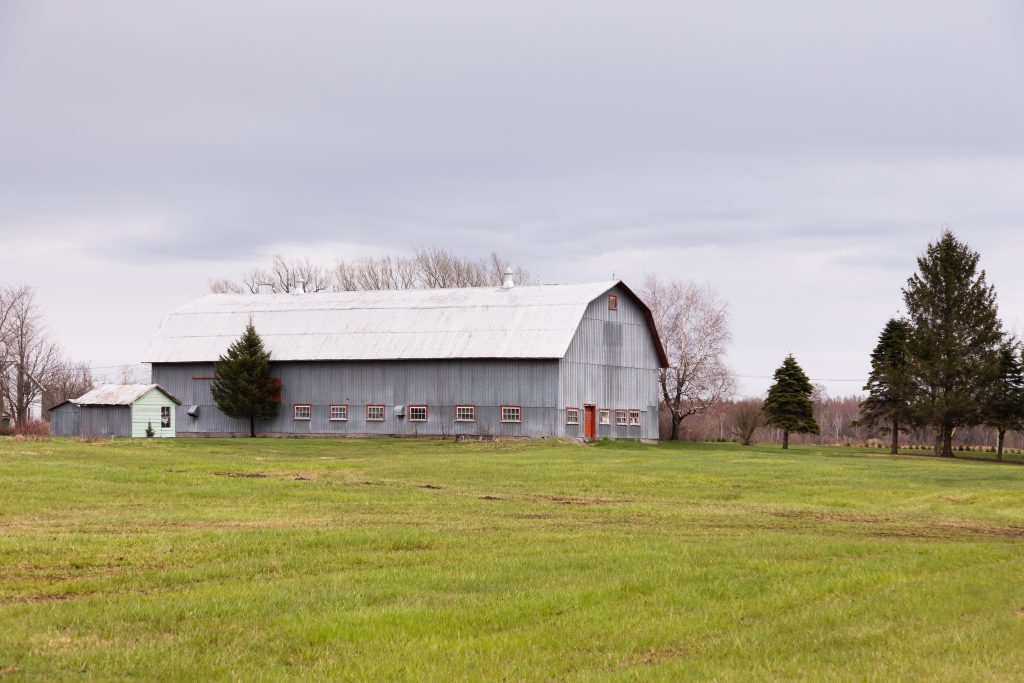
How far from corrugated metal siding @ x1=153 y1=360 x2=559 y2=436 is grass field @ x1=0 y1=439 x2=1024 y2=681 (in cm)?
3364

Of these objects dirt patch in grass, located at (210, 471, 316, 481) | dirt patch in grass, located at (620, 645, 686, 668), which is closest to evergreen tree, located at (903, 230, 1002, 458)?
dirt patch in grass, located at (210, 471, 316, 481)

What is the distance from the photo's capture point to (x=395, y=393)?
65688 millimetres

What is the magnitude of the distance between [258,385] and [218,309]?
349 inches

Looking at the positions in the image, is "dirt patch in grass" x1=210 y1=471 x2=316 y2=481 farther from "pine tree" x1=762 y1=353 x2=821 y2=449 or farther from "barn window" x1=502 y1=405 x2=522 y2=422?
"pine tree" x1=762 y1=353 x2=821 y2=449

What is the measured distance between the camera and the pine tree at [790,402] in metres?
76.9

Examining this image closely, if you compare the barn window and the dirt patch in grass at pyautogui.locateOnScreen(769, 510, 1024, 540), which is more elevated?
the barn window

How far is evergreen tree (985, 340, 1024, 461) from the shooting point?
66.6m

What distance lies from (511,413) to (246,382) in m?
15.8

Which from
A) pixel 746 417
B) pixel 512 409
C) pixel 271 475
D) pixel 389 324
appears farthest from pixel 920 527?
pixel 746 417

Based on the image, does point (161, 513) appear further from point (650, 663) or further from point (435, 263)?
point (435, 263)

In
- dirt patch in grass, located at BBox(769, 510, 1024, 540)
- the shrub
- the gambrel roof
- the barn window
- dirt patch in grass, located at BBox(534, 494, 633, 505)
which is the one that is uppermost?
the gambrel roof

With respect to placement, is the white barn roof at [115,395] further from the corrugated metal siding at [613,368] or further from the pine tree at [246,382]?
the corrugated metal siding at [613,368]

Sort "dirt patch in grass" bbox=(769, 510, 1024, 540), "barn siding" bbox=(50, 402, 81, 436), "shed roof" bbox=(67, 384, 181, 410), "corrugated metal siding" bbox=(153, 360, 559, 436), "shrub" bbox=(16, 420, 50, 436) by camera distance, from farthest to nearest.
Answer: "shrub" bbox=(16, 420, 50, 436) < "barn siding" bbox=(50, 402, 81, 436) < "corrugated metal siding" bbox=(153, 360, 559, 436) < "shed roof" bbox=(67, 384, 181, 410) < "dirt patch in grass" bbox=(769, 510, 1024, 540)

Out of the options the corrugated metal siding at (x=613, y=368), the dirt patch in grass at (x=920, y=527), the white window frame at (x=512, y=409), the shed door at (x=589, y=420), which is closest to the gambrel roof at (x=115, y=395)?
the white window frame at (x=512, y=409)
